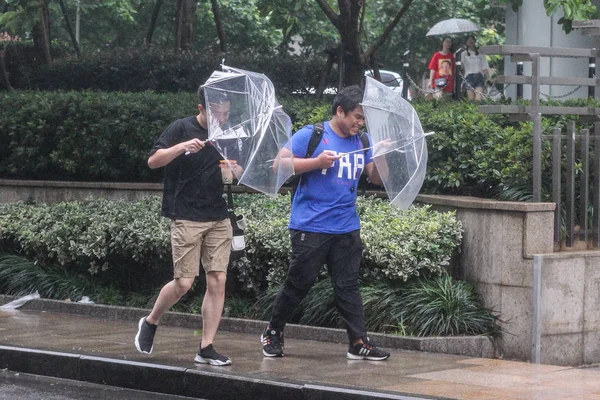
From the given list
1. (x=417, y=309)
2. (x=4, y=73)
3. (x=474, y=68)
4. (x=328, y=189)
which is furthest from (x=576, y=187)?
(x=474, y=68)

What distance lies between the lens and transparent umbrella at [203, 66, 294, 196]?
24.5ft

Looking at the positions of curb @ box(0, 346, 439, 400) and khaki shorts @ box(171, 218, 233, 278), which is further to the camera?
khaki shorts @ box(171, 218, 233, 278)

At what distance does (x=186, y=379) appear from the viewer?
756cm

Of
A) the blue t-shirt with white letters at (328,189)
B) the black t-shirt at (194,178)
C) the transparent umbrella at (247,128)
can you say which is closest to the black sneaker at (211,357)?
the black t-shirt at (194,178)

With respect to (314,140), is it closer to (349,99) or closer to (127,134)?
(349,99)

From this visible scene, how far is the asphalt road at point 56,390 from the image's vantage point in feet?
24.7

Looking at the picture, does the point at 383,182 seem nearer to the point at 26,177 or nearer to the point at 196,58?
the point at 26,177

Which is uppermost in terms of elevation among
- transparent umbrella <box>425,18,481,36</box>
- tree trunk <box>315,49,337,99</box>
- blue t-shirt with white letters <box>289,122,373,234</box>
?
transparent umbrella <box>425,18,481,36</box>

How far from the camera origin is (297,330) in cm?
930

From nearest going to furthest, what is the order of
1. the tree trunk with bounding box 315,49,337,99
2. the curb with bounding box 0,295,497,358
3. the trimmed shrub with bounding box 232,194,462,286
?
the curb with bounding box 0,295,497,358, the trimmed shrub with bounding box 232,194,462,286, the tree trunk with bounding box 315,49,337,99

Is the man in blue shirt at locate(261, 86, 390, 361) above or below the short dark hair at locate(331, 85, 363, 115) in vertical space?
below

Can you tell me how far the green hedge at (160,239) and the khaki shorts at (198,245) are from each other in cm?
180

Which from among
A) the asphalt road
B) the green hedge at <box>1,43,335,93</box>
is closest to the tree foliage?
the asphalt road

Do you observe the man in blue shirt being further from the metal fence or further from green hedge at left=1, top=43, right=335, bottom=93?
green hedge at left=1, top=43, right=335, bottom=93
